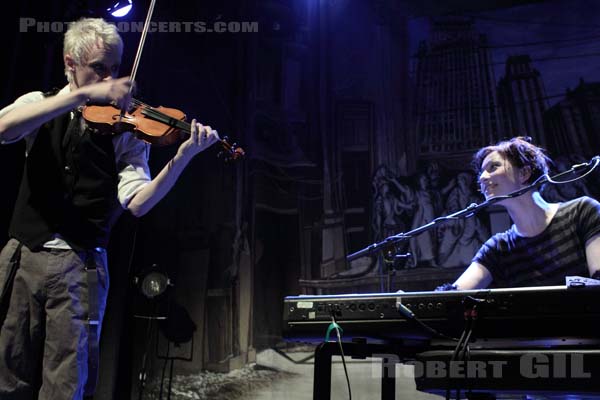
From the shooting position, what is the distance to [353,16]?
392cm

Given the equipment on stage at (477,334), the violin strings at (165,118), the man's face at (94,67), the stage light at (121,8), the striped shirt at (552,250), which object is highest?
the stage light at (121,8)

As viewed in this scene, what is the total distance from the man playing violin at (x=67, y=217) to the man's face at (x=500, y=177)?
4.18 feet

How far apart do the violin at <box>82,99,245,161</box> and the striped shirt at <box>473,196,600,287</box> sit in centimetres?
138

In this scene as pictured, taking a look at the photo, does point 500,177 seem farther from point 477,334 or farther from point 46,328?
point 46,328

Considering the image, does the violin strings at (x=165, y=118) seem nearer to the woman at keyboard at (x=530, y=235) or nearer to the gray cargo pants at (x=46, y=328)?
the gray cargo pants at (x=46, y=328)

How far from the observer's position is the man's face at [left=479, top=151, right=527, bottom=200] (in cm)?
233

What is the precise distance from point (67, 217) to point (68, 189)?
96 millimetres

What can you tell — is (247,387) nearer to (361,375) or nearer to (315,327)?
(361,375)

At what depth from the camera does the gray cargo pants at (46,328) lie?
1392 mm

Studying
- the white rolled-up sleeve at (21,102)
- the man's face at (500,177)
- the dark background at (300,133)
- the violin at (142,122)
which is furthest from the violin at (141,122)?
the dark background at (300,133)

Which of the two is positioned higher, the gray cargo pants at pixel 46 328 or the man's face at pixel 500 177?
the man's face at pixel 500 177

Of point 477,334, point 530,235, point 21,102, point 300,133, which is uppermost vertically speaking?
point 300,133

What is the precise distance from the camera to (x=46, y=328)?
4.70 ft

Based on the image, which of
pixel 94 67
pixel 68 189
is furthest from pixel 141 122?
pixel 68 189
